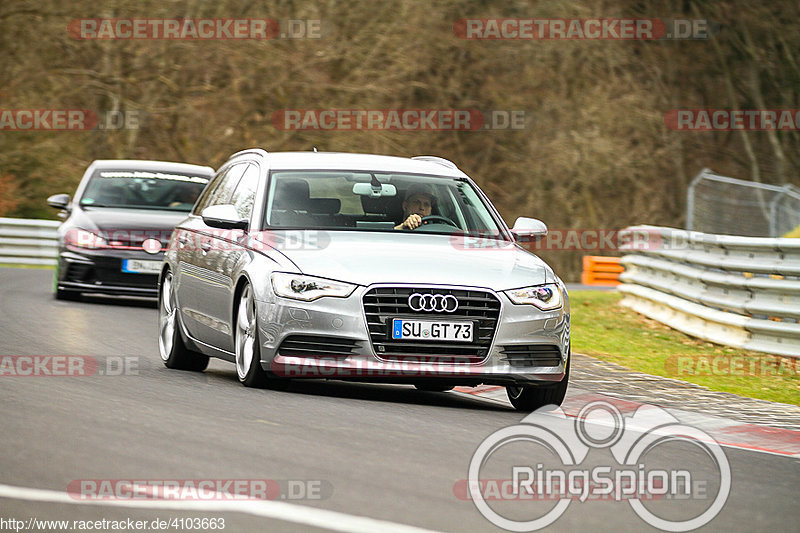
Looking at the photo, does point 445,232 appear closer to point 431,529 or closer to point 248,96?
point 431,529

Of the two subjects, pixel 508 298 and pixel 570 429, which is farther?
pixel 508 298

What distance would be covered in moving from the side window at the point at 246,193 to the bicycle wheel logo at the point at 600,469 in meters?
2.61

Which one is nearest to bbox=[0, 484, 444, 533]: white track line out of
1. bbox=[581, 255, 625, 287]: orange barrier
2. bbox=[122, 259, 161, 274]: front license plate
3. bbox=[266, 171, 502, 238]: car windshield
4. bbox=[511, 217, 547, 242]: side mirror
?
bbox=[266, 171, 502, 238]: car windshield

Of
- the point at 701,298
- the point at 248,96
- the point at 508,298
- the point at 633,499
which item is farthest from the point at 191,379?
the point at 248,96

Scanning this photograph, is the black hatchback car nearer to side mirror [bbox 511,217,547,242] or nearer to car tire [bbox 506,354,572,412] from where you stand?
side mirror [bbox 511,217,547,242]

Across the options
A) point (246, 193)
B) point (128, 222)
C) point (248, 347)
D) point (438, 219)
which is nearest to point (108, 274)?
point (128, 222)

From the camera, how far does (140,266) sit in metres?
17.9

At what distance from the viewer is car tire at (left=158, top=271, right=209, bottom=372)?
36.9ft

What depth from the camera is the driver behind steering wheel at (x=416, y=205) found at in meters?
10.4

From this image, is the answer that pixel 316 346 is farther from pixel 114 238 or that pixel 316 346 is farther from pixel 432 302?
pixel 114 238

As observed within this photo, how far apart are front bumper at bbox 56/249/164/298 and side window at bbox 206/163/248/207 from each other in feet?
20.4

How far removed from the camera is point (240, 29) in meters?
38.3

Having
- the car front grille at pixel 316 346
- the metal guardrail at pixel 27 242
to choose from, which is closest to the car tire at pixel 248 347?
the car front grille at pixel 316 346

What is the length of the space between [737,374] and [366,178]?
4.46 meters
